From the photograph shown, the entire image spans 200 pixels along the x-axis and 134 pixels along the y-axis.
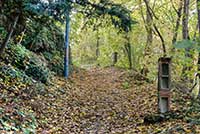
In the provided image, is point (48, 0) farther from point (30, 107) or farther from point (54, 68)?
point (54, 68)

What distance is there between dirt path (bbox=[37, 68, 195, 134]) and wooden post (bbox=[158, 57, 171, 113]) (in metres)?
0.63

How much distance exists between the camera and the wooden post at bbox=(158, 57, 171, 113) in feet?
25.3

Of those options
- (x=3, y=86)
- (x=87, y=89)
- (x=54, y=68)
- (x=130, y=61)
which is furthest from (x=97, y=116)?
(x=130, y=61)

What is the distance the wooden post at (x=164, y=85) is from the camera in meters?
7.72

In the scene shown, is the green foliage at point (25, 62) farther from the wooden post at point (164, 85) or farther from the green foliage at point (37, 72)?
the wooden post at point (164, 85)

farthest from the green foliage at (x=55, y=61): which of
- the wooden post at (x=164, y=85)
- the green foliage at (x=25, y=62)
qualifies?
the wooden post at (x=164, y=85)

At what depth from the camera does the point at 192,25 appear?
15.2 m

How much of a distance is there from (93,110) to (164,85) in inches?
105

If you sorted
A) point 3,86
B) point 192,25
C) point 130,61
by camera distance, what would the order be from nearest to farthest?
point 3,86
point 192,25
point 130,61

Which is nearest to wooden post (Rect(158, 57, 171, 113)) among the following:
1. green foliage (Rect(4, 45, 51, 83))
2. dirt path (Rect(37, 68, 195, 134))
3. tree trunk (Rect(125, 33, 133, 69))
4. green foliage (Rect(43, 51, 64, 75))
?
dirt path (Rect(37, 68, 195, 134))

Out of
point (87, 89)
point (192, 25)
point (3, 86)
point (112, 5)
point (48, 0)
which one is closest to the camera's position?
point (48, 0)

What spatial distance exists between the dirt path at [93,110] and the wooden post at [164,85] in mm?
628

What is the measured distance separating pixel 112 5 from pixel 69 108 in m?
3.48

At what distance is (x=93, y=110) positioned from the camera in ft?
31.4
